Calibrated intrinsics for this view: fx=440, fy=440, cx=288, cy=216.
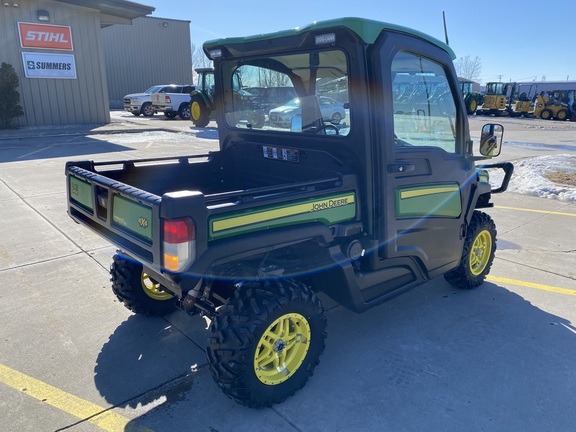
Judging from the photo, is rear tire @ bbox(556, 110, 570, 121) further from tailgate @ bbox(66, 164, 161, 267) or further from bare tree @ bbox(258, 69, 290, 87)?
tailgate @ bbox(66, 164, 161, 267)

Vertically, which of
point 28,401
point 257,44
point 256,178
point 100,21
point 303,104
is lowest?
point 28,401

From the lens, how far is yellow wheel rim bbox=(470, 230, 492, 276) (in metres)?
4.10

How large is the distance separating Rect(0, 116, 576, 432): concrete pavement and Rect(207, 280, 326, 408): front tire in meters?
0.15

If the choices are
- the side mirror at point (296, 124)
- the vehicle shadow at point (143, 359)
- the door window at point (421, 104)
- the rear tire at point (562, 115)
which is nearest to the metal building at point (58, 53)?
the vehicle shadow at point (143, 359)

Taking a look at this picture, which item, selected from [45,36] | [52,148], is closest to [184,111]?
[45,36]

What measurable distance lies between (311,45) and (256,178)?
1216 mm

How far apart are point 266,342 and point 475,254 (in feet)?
8.13

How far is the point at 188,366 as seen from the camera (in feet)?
9.84

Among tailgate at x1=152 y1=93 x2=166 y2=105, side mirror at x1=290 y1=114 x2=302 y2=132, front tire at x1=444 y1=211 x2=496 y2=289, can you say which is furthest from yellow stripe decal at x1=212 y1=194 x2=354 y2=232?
tailgate at x1=152 y1=93 x2=166 y2=105

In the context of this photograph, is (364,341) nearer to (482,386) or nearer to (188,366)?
(482,386)

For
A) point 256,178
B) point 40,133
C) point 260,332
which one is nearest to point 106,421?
point 260,332

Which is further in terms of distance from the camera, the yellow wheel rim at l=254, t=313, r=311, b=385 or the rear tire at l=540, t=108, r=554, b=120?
the rear tire at l=540, t=108, r=554, b=120

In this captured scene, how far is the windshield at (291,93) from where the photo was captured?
2936 mm

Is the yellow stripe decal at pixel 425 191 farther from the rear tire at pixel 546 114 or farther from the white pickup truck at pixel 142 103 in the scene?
the rear tire at pixel 546 114
